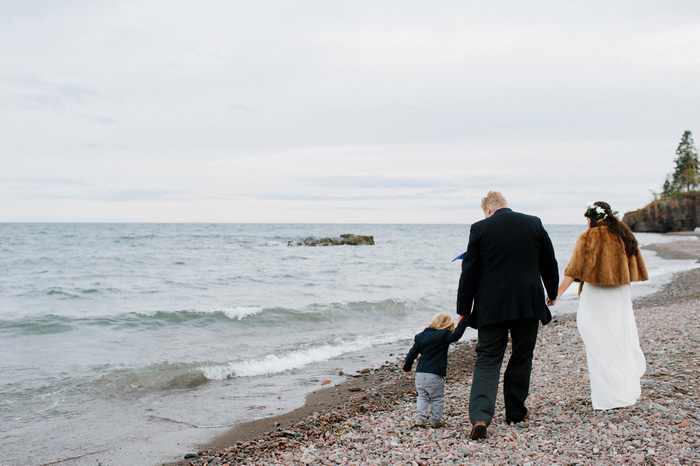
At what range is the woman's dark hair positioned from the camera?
4785 millimetres

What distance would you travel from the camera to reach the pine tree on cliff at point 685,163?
3051 inches

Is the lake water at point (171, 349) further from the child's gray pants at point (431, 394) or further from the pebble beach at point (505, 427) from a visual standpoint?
the child's gray pants at point (431, 394)

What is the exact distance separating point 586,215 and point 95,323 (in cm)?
1187

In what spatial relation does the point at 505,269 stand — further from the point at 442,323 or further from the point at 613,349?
the point at 613,349

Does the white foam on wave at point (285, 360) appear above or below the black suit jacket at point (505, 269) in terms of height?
below

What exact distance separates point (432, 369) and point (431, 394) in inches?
10.6

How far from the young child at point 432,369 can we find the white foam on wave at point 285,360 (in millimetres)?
4384

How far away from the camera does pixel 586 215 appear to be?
5.00m

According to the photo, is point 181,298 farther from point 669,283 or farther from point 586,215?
point 669,283

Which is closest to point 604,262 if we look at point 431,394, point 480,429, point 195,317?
point 480,429

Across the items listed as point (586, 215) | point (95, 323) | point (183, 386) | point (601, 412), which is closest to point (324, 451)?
point (601, 412)

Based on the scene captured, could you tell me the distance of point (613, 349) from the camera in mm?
4812

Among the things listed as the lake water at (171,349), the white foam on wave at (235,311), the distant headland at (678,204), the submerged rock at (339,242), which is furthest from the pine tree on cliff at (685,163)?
the white foam on wave at (235,311)

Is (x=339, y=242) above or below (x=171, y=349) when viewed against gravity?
above
